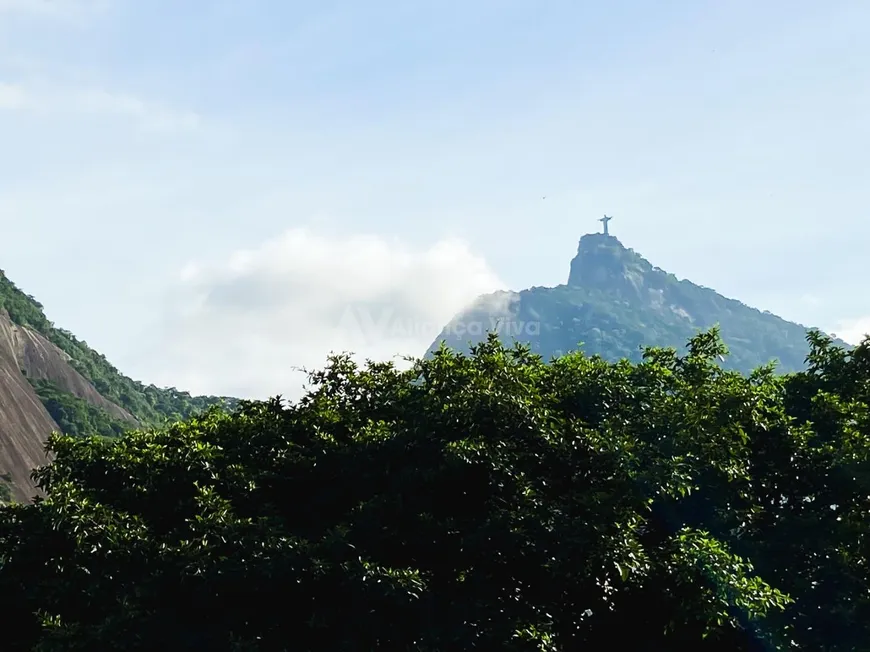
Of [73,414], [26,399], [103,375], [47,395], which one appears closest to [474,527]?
[26,399]

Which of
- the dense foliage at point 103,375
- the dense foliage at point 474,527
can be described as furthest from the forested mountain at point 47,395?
the dense foliage at point 474,527

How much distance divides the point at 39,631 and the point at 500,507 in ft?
27.5

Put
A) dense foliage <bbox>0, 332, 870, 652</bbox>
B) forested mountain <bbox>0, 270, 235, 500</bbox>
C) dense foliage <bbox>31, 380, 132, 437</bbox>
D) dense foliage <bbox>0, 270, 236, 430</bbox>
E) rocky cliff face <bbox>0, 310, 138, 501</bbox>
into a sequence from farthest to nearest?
dense foliage <bbox>0, 270, 236, 430</bbox>
dense foliage <bbox>31, 380, 132, 437</bbox>
forested mountain <bbox>0, 270, 235, 500</bbox>
rocky cliff face <bbox>0, 310, 138, 501</bbox>
dense foliage <bbox>0, 332, 870, 652</bbox>

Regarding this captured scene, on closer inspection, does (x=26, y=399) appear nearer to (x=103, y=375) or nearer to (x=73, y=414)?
(x=73, y=414)

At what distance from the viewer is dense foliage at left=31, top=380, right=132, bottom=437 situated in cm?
10556

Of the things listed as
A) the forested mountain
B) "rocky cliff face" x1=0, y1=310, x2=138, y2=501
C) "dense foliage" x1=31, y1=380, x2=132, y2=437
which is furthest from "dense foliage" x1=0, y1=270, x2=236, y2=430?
"dense foliage" x1=31, y1=380, x2=132, y2=437

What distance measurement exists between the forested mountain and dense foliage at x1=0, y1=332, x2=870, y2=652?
2979 centimetres

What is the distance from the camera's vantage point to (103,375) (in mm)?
160250

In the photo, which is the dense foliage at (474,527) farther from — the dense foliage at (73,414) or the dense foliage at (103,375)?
the dense foliage at (103,375)

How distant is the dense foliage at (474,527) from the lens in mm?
13320

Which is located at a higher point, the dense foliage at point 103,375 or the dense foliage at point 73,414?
the dense foliage at point 103,375

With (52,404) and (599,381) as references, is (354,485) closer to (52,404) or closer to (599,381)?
(599,381)

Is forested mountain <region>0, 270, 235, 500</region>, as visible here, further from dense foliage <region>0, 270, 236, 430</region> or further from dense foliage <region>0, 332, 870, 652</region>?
dense foliage <region>0, 332, 870, 652</region>

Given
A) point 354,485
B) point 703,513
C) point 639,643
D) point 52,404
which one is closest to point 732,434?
point 703,513
